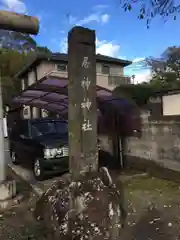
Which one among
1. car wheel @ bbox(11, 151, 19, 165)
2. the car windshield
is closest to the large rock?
the car windshield

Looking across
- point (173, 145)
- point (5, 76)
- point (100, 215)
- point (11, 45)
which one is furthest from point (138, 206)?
point (11, 45)

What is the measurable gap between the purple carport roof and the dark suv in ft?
2.10

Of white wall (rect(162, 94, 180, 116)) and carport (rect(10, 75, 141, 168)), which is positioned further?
carport (rect(10, 75, 141, 168))

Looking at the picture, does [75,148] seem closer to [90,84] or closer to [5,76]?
[90,84]

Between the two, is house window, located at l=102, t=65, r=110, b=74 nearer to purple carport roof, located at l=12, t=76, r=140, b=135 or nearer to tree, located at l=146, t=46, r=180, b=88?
tree, located at l=146, t=46, r=180, b=88

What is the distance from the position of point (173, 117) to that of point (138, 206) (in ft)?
7.92

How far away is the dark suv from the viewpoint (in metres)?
7.11

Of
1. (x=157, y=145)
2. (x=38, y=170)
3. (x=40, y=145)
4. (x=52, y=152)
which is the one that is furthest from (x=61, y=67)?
(x=157, y=145)

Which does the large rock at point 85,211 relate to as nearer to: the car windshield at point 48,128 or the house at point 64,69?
the car windshield at point 48,128

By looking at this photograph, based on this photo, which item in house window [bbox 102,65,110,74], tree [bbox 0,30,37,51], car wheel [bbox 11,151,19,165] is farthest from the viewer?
tree [bbox 0,30,37,51]

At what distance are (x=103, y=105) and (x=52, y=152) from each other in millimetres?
2078

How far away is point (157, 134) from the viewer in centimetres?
675

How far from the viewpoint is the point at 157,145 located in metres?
6.77

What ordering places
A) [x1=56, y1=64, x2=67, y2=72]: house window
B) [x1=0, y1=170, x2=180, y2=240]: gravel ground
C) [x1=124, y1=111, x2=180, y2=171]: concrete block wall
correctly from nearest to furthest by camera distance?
[x1=0, y1=170, x2=180, y2=240]: gravel ground, [x1=124, y1=111, x2=180, y2=171]: concrete block wall, [x1=56, y1=64, x2=67, y2=72]: house window
